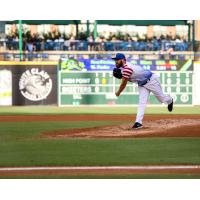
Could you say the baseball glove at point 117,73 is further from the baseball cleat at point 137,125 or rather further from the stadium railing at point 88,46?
the stadium railing at point 88,46

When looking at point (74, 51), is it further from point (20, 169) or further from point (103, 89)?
point (20, 169)

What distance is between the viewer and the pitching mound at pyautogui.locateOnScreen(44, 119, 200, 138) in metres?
15.4

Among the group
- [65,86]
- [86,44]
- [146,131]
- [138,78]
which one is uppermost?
[86,44]

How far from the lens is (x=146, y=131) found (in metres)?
15.9

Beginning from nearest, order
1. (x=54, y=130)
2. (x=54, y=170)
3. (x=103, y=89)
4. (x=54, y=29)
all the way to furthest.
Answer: (x=54, y=170) → (x=54, y=130) → (x=103, y=89) → (x=54, y=29)

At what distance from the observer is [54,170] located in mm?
10242

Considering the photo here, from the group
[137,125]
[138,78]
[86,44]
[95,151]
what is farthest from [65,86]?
[95,151]

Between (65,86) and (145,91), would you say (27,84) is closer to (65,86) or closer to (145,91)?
(65,86)

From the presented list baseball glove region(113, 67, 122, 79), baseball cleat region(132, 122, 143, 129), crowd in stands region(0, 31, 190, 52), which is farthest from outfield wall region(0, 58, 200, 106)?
baseball glove region(113, 67, 122, 79)

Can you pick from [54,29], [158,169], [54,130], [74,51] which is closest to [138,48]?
[74,51]

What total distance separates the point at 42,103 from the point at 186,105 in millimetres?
6499

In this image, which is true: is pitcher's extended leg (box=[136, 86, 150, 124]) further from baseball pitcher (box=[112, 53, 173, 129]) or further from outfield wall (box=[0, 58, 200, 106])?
outfield wall (box=[0, 58, 200, 106])

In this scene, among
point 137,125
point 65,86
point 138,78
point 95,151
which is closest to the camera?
point 95,151

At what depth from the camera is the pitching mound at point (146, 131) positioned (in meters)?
15.4
